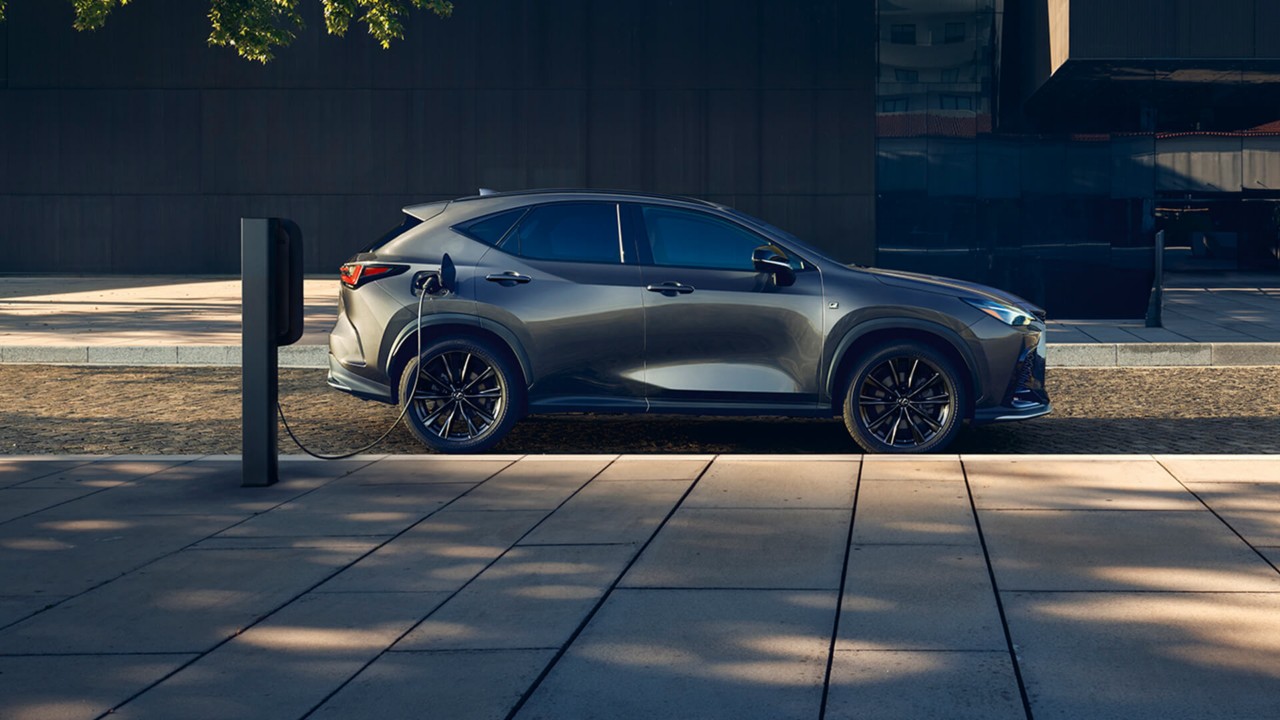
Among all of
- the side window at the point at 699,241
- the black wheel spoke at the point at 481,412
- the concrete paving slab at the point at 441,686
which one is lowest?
the concrete paving slab at the point at 441,686

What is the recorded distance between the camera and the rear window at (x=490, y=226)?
9250 mm

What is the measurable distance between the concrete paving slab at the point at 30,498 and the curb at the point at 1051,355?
22.3 feet

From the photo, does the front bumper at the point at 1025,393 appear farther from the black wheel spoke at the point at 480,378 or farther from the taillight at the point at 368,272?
the taillight at the point at 368,272

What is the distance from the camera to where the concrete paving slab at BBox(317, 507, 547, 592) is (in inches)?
224

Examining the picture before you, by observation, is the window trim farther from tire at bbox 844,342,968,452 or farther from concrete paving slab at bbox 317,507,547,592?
concrete paving slab at bbox 317,507,547,592

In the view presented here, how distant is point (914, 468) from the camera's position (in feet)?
26.3

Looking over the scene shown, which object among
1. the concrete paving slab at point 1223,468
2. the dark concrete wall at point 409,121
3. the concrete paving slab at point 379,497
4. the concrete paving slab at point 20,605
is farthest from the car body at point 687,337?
the dark concrete wall at point 409,121

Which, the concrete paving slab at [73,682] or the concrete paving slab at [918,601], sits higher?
the concrete paving slab at [918,601]

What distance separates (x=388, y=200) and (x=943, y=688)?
2488cm

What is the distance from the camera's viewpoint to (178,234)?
28688 millimetres

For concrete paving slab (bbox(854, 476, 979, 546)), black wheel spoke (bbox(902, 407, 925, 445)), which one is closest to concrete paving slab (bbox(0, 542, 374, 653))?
concrete paving slab (bbox(854, 476, 979, 546))

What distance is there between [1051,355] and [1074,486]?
7.91 metres

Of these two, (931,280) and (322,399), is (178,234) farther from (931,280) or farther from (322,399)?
(931,280)

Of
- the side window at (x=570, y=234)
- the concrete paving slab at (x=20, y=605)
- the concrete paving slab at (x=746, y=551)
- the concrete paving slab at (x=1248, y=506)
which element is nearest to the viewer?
the concrete paving slab at (x=20, y=605)
